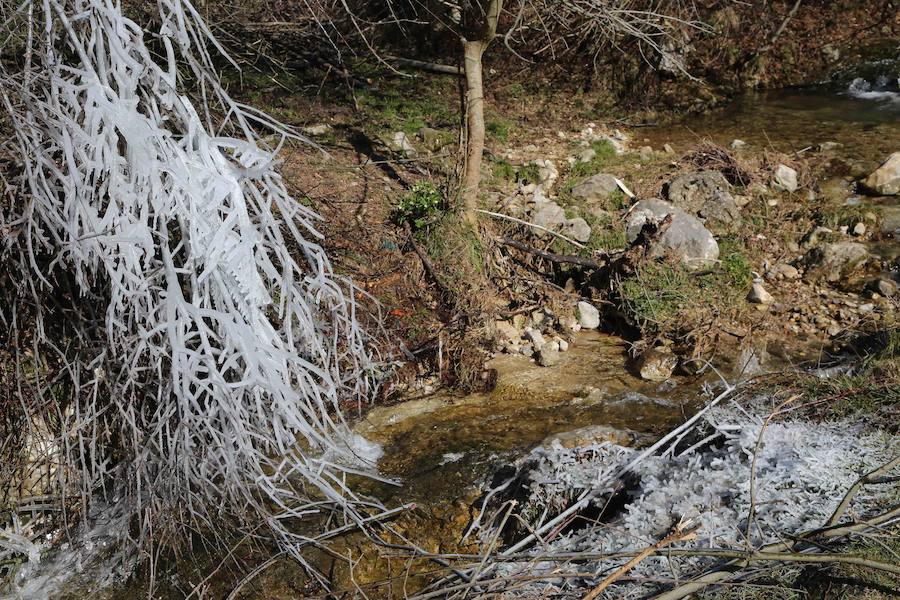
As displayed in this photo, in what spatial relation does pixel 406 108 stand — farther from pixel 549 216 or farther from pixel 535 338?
pixel 535 338

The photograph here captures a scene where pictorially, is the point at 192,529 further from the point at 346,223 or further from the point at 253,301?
the point at 346,223

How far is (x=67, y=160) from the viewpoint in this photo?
3.11 m

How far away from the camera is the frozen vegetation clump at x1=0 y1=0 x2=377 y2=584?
3.14 meters

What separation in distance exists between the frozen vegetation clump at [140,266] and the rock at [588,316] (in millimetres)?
2627

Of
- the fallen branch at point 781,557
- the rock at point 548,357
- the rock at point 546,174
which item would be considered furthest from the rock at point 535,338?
the fallen branch at point 781,557

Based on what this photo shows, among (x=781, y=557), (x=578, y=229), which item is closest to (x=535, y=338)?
(x=578, y=229)

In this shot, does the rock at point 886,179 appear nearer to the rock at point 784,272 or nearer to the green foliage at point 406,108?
the rock at point 784,272

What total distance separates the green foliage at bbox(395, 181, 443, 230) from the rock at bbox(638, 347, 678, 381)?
2.00 meters

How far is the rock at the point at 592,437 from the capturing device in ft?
14.6

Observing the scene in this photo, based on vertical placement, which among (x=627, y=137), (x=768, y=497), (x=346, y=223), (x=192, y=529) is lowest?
(x=192, y=529)

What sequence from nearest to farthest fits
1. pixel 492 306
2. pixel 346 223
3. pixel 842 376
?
pixel 842 376 < pixel 492 306 < pixel 346 223

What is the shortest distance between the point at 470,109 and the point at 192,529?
3840mm

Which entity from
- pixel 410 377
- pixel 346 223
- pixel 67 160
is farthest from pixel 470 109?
pixel 67 160

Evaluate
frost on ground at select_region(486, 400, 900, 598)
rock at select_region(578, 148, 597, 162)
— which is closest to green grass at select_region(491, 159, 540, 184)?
rock at select_region(578, 148, 597, 162)
